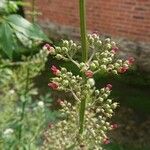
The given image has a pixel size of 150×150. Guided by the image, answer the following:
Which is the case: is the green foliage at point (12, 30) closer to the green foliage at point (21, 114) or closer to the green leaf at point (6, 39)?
the green leaf at point (6, 39)

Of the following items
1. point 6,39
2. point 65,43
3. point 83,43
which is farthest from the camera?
point 6,39

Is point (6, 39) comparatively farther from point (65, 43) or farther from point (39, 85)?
point (39, 85)

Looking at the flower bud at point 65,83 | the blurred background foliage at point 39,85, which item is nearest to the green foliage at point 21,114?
the blurred background foliage at point 39,85

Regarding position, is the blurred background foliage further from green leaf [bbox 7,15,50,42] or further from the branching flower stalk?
the branching flower stalk

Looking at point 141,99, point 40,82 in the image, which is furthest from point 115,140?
point 40,82

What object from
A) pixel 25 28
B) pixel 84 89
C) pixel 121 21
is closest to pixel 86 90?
pixel 84 89

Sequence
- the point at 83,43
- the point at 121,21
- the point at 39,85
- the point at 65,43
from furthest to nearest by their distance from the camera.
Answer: the point at 121,21 → the point at 39,85 → the point at 65,43 → the point at 83,43
